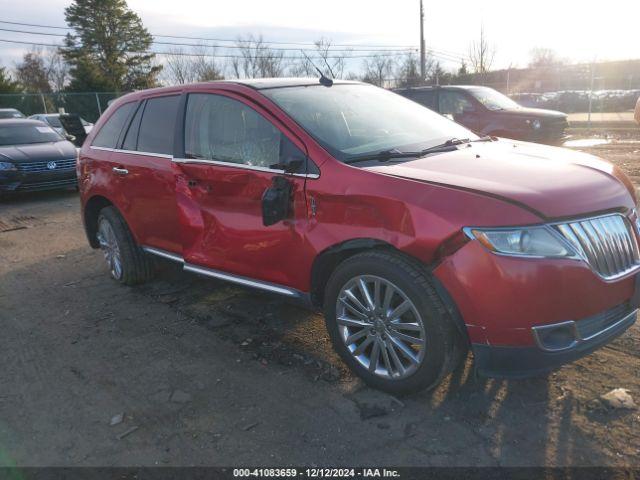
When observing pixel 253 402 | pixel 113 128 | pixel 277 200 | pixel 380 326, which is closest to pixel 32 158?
pixel 113 128

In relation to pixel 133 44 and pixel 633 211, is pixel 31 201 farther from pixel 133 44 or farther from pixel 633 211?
pixel 133 44

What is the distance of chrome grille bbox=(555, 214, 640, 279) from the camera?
2560 millimetres

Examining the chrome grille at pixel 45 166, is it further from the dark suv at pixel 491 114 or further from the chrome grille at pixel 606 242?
the chrome grille at pixel 606 242

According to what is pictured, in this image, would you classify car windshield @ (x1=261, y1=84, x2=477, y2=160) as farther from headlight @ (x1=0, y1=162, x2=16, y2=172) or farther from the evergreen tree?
the evergreen tree

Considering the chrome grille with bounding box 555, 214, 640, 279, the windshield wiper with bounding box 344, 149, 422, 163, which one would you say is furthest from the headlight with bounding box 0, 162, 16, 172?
the chrome grille with bounding box 555, 214, 640, 279

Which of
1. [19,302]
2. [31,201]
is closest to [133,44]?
[31,201]

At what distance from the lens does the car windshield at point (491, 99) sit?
11.7 metres

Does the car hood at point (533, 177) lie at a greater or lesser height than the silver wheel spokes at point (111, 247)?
greater

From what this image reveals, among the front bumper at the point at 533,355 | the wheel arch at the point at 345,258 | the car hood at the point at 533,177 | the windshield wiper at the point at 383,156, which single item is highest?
the windshield wiper at the point at 383,156

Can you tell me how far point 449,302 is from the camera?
268cm

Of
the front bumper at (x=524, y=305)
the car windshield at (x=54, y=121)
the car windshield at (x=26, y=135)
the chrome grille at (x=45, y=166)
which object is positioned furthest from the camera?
the car windshield at (x=54, y=121)

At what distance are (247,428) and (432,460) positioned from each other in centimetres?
98

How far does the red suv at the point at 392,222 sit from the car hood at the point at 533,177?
0.01m

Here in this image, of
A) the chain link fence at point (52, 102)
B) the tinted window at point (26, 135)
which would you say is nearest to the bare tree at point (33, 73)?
the chain link fence at point (52, 102)
